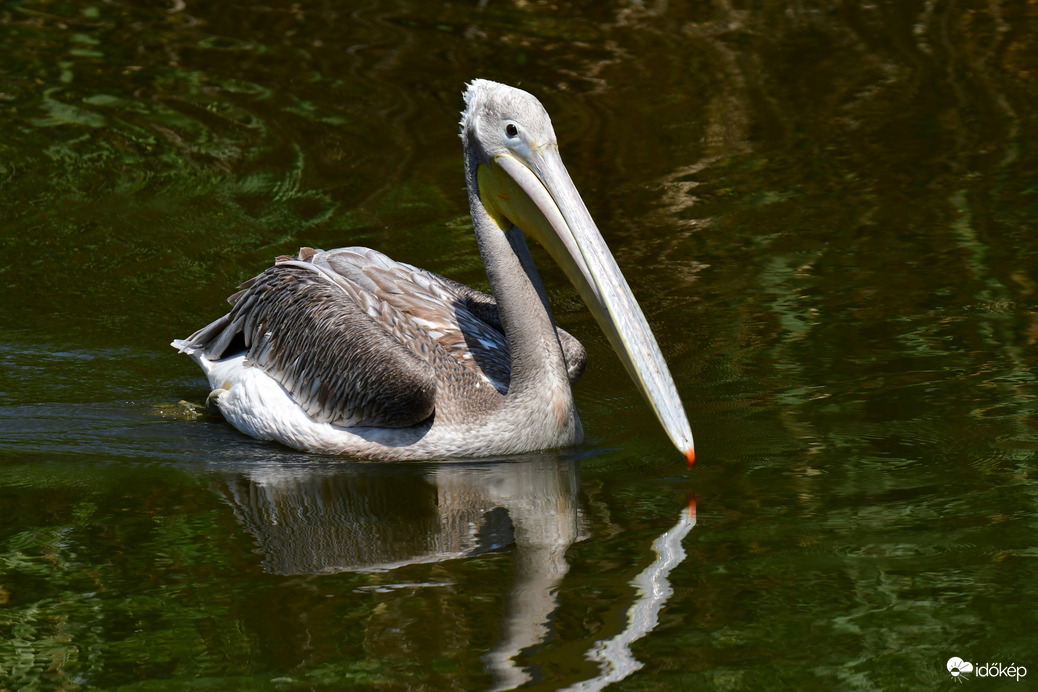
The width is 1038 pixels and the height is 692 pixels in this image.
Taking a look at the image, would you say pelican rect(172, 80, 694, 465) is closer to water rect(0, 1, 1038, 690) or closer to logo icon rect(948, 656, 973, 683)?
water rect(0, 1, 1038, 690)

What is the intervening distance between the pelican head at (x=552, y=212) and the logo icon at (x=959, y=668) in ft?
4.08

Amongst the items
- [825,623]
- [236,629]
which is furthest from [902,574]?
[236,629]

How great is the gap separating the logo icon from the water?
3 cm

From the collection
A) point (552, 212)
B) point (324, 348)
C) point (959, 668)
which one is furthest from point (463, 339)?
point (959, 668)

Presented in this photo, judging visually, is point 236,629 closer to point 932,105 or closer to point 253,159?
point 253,159

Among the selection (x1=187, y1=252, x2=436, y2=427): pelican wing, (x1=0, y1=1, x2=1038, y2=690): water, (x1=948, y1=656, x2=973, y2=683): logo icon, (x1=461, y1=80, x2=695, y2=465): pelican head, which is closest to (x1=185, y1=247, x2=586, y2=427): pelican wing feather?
(x1=187, y1=252, x2=436, y2=427): pelican wing

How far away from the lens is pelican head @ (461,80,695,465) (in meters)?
4.34

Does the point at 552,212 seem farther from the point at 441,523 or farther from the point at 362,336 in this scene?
the point at 441,523

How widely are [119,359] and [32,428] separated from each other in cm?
95

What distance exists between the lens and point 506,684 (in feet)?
10.2

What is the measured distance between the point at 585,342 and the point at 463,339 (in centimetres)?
110

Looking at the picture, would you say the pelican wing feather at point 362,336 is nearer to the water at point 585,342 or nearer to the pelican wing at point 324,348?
the pelican wing at point 324,348

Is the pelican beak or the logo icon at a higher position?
the pelican beak

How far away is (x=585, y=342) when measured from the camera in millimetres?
6352
